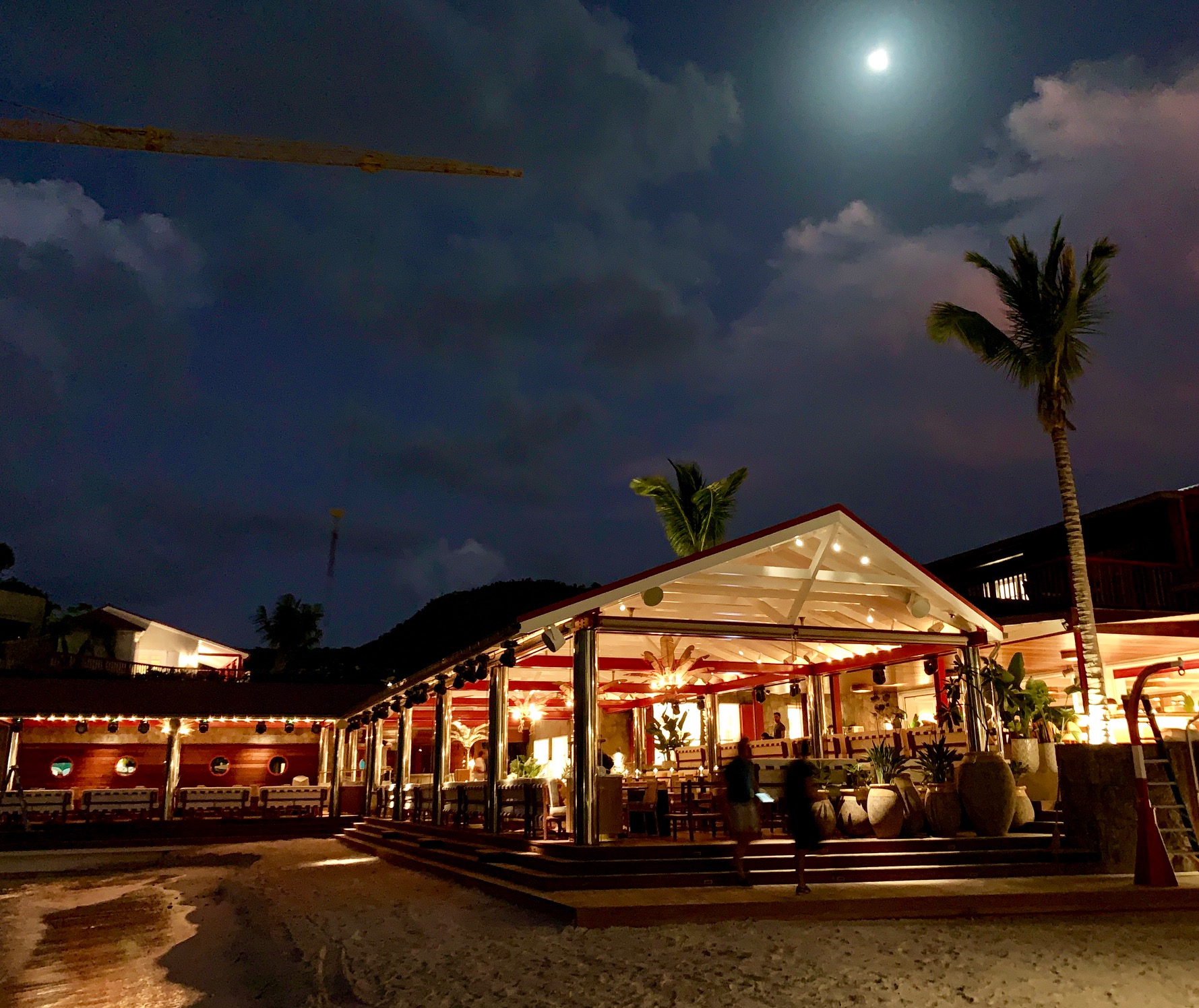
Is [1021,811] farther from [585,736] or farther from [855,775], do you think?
[585,736]

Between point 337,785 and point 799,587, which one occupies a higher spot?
point 799,587

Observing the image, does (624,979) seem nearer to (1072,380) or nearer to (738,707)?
(1072,380)

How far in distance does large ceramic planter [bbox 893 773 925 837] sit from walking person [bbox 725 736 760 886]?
273 cm

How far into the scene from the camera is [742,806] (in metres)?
9.05

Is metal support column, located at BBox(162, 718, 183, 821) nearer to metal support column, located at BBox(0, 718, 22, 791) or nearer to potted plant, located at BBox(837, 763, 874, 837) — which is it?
metal support column, located at BBox(0, 718, 22, 791)

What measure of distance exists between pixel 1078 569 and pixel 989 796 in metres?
4.06

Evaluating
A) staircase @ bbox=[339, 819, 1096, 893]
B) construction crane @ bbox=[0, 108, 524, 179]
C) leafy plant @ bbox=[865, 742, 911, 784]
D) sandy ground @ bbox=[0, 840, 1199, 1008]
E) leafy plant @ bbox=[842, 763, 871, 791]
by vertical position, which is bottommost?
sandy ground @ bbox=[0, 840, 1199, 1008]

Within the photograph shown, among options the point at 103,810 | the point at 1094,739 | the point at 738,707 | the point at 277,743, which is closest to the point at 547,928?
the point at 1094,739

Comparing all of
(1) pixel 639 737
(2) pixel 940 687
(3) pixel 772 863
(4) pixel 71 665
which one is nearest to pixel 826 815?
(3) pixel 772 863

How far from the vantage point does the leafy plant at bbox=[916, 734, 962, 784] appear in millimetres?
11539

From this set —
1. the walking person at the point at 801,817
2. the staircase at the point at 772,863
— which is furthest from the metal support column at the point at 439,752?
the walking person at the point at 801,817

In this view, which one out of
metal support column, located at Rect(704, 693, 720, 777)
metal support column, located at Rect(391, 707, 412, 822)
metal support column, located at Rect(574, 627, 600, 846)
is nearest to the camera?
metal support column, located at Rect(574, 627, 600, 846)

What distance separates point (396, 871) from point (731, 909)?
7.02 metres

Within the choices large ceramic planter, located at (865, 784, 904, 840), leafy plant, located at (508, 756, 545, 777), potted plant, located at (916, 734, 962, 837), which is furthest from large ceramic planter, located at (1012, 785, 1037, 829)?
leafy plant, located at (508, 756, 545, 777)
